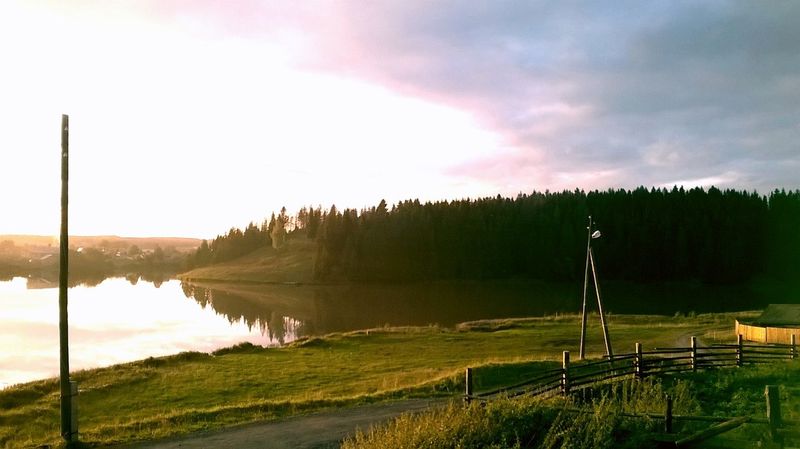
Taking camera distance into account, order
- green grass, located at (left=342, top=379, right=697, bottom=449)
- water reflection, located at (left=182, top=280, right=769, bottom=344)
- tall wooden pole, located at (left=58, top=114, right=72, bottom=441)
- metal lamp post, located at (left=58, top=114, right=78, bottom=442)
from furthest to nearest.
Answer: water reflection, located at (left=182, top=280, right=769, bottom=344)
tall wooden pole, located at (left=58, top=114, right=72, bottom=441)
metal lamp post, located at (left=58, top=114, right=78, bottom=442)
green grass, located at (left=342, top=379, right=697, bottom=449)

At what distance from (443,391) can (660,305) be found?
69606 millimetres

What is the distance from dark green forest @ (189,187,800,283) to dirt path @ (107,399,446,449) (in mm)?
109035

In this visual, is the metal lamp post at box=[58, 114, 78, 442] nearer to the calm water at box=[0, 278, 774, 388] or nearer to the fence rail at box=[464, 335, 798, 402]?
the fence rail at box=[464, 335, 798, 402]

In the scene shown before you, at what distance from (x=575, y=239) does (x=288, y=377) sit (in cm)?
11048

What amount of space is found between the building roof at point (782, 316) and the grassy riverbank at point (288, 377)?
9.34 ft

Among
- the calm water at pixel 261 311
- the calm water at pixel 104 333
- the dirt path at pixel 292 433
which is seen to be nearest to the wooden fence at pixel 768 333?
the dirt path at pixel 292 433

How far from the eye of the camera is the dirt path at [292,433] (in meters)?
13.7

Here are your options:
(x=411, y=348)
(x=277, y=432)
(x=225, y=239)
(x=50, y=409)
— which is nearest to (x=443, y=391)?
(x=277, y=432)

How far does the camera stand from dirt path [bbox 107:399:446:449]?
13672 millimetres

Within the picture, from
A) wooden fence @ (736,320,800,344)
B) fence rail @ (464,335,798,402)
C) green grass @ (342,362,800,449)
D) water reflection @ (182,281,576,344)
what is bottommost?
water reflection @ (182,281,576,344)

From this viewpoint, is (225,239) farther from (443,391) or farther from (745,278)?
(443,391)

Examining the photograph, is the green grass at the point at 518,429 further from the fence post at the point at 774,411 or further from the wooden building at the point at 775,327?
the wooden building at the point at 775,327

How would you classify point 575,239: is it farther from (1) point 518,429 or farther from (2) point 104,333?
(1) point 518,429

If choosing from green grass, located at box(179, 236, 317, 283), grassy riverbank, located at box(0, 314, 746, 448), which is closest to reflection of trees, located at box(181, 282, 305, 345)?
grassy riverbank, located at box(0, 314, 746, 448)
